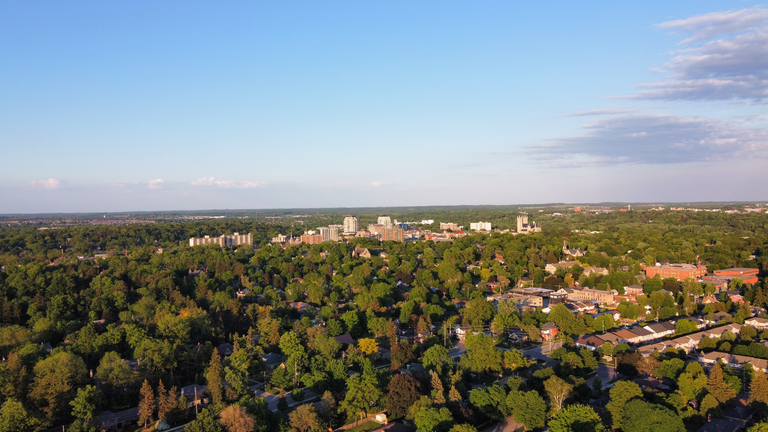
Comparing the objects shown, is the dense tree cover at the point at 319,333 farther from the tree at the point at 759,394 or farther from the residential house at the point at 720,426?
the residential house at the point at 720,426

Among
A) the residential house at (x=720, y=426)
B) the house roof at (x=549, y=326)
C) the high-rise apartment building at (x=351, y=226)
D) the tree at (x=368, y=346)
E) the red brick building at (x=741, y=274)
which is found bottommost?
the residential house at (x=720, y=426)

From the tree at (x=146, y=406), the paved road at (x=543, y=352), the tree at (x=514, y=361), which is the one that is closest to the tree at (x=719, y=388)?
the paved road at (x=543, y=352)

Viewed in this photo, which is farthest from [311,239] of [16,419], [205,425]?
[205,425]

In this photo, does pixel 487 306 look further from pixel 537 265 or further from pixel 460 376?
pixel 537 265

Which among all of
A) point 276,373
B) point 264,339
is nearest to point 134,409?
point 276,373

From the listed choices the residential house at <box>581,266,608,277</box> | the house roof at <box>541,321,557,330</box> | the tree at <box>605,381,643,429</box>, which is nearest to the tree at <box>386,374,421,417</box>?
the tree at <box>605,381,643,429</box>
